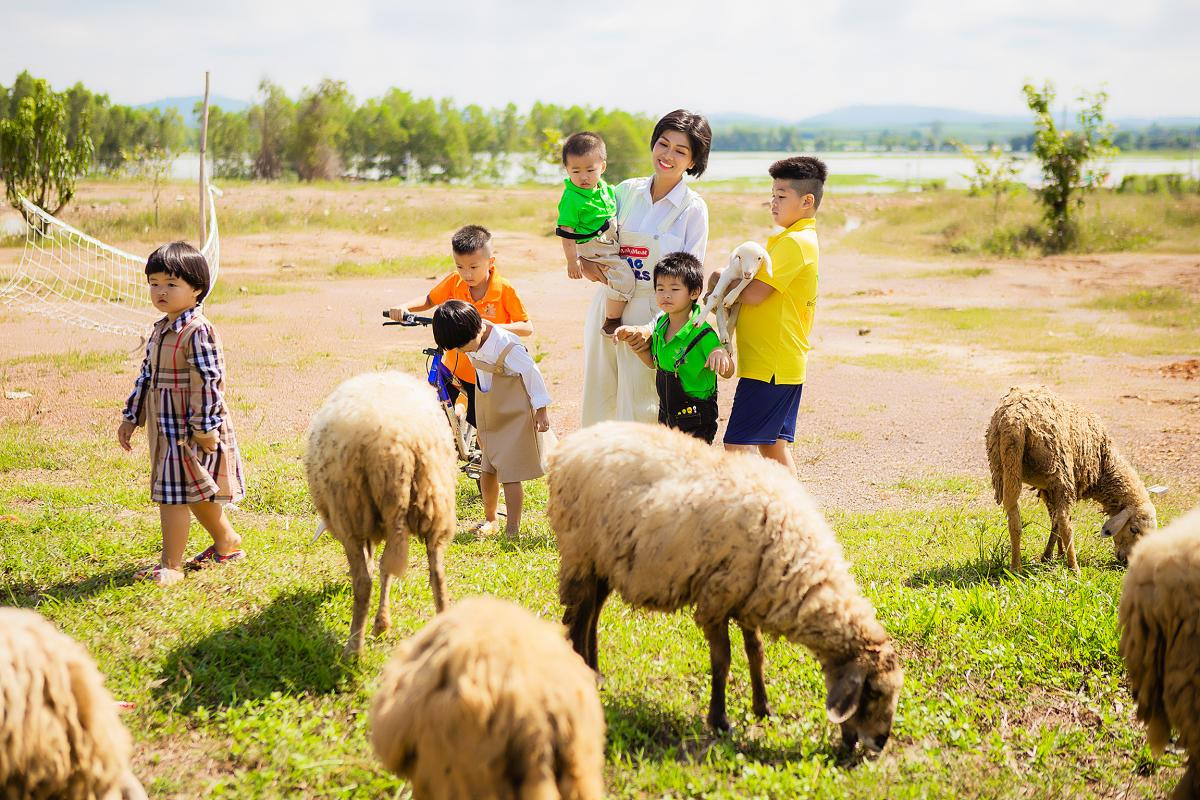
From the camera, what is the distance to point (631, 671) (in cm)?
448

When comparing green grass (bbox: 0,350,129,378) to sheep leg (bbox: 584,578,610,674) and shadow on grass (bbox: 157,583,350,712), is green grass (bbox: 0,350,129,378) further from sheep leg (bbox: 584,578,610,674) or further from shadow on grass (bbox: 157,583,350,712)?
sheep leg (bbox: 584,578,610,674)

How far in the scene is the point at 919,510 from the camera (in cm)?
737

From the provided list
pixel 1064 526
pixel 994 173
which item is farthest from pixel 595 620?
pixel 994 173

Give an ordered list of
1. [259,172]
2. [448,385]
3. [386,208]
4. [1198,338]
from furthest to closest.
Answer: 1. [259,172]
2. [386,208]
3. [1198,338]
4. [448,385]

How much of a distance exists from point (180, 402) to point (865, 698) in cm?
382

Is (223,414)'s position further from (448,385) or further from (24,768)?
(24,768)

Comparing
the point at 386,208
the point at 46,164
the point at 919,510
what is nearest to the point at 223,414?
the point at 919,510

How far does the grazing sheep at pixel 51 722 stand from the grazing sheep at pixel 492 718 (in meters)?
0.81

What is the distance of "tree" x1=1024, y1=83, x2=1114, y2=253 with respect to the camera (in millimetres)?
24953

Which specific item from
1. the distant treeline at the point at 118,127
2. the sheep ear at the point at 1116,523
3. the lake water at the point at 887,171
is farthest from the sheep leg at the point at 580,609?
the distant treeline at the point at 118,127

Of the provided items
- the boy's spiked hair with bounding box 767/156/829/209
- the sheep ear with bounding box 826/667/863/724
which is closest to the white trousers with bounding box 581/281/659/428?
the boy's spiked hair with bounding box 767/156/829/209

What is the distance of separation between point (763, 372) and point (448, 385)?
2143mm

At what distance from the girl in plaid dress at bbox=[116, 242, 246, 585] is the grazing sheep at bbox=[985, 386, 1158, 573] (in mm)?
4712

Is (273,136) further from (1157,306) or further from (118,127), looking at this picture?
(1157,306)
